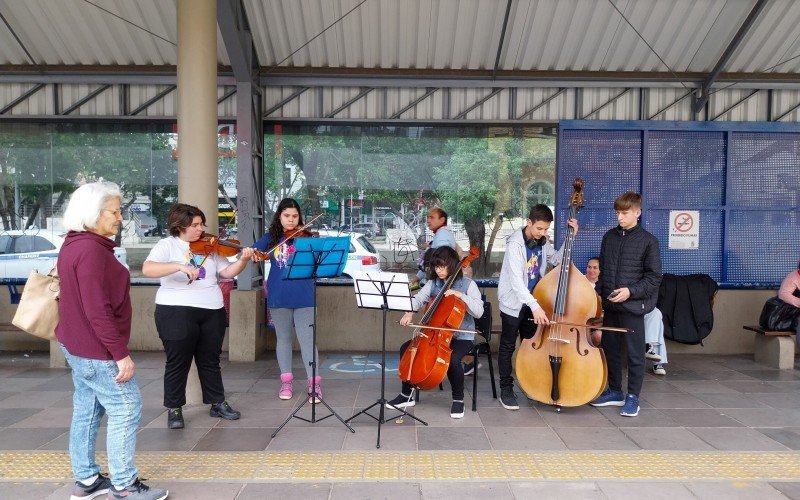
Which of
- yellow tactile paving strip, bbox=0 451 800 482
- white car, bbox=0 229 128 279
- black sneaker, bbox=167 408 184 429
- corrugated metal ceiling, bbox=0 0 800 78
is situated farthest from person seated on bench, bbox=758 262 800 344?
white car, bbox=0 229 128 279

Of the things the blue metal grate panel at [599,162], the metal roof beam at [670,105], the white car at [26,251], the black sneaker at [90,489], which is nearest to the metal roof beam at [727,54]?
the metal roof beam at [670,105]

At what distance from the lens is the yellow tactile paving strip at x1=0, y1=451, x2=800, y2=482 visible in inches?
153

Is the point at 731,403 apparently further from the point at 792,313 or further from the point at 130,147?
the point at 130,147

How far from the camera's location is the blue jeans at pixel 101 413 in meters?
3.34

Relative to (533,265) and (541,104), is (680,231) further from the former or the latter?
(533,265)

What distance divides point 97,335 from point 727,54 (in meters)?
7.10

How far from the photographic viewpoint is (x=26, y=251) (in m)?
8.30

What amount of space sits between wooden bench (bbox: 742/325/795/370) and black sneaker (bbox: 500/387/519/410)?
3.59 metres

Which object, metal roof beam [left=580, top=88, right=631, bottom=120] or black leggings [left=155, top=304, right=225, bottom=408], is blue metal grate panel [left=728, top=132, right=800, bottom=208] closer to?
metal roof beam [left=580, top=88, right=631, bottom=120]

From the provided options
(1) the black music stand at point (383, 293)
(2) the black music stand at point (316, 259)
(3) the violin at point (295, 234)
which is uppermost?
(3) the violin at point (295, 234)

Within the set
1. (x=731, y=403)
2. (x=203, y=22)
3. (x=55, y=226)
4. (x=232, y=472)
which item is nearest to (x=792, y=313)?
Answer: (x=731, y=403)

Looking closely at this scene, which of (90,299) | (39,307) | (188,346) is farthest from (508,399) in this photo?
(39,307)

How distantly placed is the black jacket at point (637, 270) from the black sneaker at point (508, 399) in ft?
3.65

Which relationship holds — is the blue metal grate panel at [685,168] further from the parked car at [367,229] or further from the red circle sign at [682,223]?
the parked car at [367,229]
